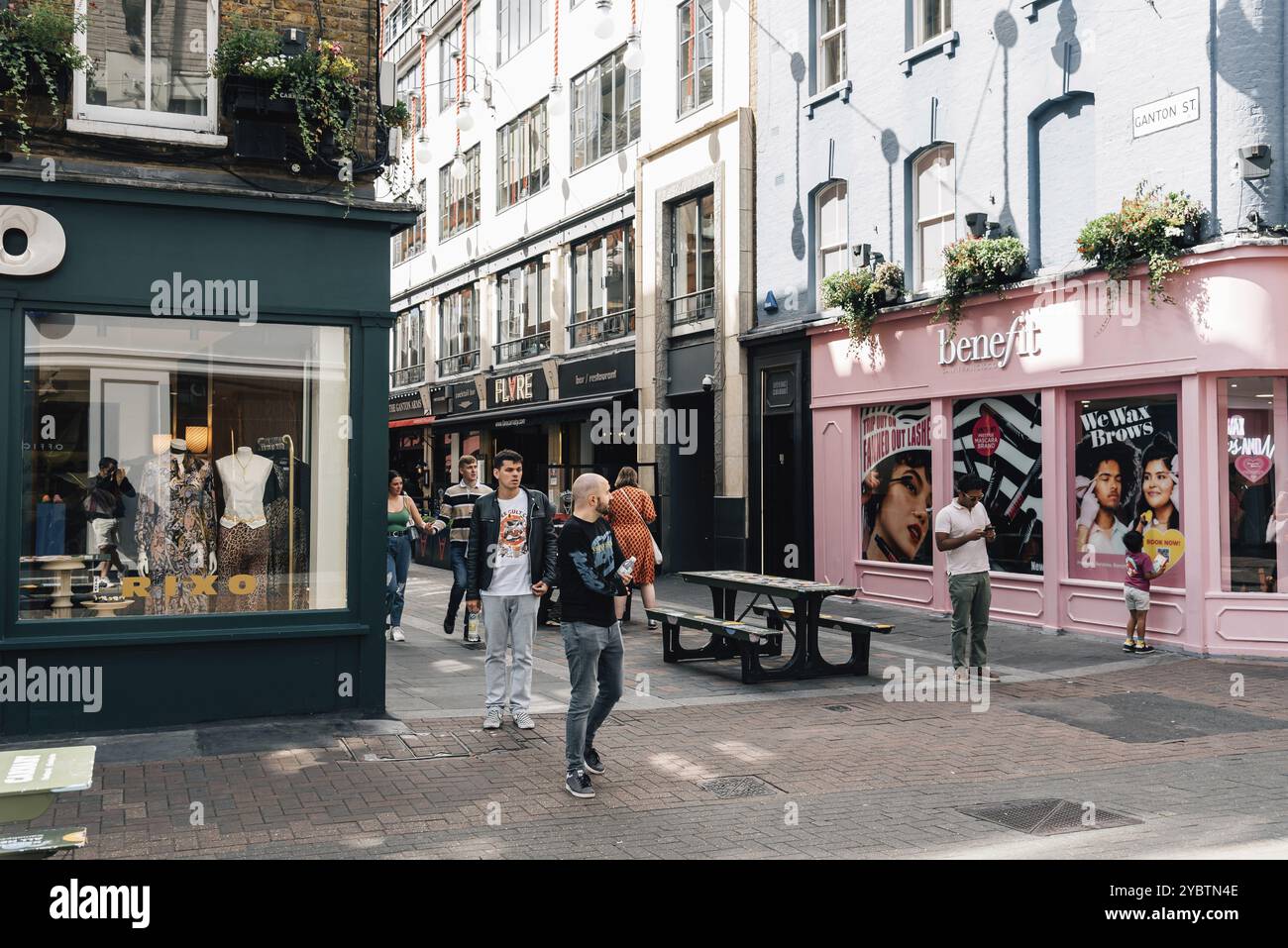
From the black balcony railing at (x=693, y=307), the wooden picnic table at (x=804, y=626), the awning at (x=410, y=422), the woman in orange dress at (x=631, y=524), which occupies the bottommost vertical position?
the wooden picnic table at (x=804, y=626)

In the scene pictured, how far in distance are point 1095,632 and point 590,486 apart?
27.3 ft

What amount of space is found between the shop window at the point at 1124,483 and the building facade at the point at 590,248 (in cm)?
689

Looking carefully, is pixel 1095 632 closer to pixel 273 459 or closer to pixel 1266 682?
pixel 1266 682

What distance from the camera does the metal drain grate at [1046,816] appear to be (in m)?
6.30

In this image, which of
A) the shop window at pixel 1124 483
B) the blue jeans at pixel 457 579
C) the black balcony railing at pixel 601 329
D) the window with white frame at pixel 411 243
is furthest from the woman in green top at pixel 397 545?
the window with white frame at pixel 411 243

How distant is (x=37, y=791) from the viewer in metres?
3.91

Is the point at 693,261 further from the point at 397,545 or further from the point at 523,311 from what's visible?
the point at 397,545

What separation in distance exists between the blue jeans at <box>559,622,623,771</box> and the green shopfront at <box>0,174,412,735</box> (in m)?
2.46

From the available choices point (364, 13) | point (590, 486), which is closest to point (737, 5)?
point (364, 13)

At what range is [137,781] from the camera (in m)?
7.13

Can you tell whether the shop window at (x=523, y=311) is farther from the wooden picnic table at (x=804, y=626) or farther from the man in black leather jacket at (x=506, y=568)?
the man in black leather jacket at (x=506, y=568)

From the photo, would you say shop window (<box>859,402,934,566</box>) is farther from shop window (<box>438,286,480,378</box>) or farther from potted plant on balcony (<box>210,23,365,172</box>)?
shop window (<box>438,286,480,378</box>)

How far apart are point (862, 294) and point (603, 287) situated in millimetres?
9161

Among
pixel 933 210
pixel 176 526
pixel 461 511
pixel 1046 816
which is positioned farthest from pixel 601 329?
pixel 1046 816
